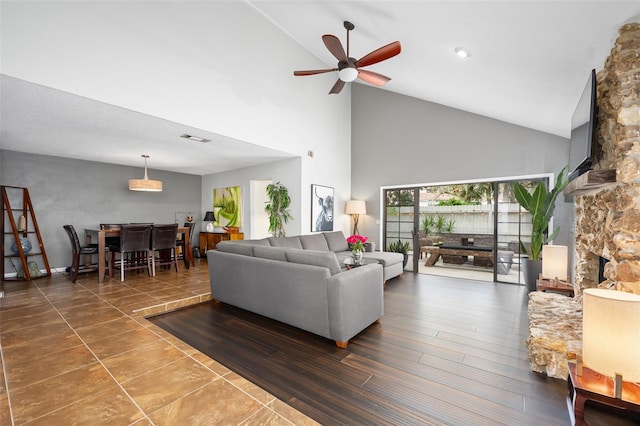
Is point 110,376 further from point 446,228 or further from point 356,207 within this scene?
point 446,228

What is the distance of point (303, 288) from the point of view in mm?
2859

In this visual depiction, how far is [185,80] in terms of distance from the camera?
379 centimetres

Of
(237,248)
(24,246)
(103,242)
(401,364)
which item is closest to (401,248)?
(237,248)

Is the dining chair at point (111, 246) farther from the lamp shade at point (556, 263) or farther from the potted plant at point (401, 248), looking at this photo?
the lamp shade at point (556, 263)

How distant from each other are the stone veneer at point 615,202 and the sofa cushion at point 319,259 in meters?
1.76

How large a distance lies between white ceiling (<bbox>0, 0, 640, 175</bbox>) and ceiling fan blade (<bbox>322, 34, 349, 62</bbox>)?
2.01ft

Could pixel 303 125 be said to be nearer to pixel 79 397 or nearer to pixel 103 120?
pixel 103 120

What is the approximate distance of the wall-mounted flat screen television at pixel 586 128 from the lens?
230 centimetres

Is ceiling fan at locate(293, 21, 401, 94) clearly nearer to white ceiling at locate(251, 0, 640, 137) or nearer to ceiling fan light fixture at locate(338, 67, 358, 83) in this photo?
ceiling fan light fixture at locate(338, 67, 358, 83)

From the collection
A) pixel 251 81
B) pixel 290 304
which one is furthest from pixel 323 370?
pixel 251 81

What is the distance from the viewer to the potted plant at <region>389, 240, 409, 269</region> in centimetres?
634

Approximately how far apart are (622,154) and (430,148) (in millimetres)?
4098

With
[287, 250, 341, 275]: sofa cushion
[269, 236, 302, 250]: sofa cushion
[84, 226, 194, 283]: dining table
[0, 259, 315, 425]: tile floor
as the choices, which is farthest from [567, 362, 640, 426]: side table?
[84, 226, 194, 283]: dining table

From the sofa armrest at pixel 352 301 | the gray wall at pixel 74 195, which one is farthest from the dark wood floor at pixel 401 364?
the gray wall at pixel 74 195
